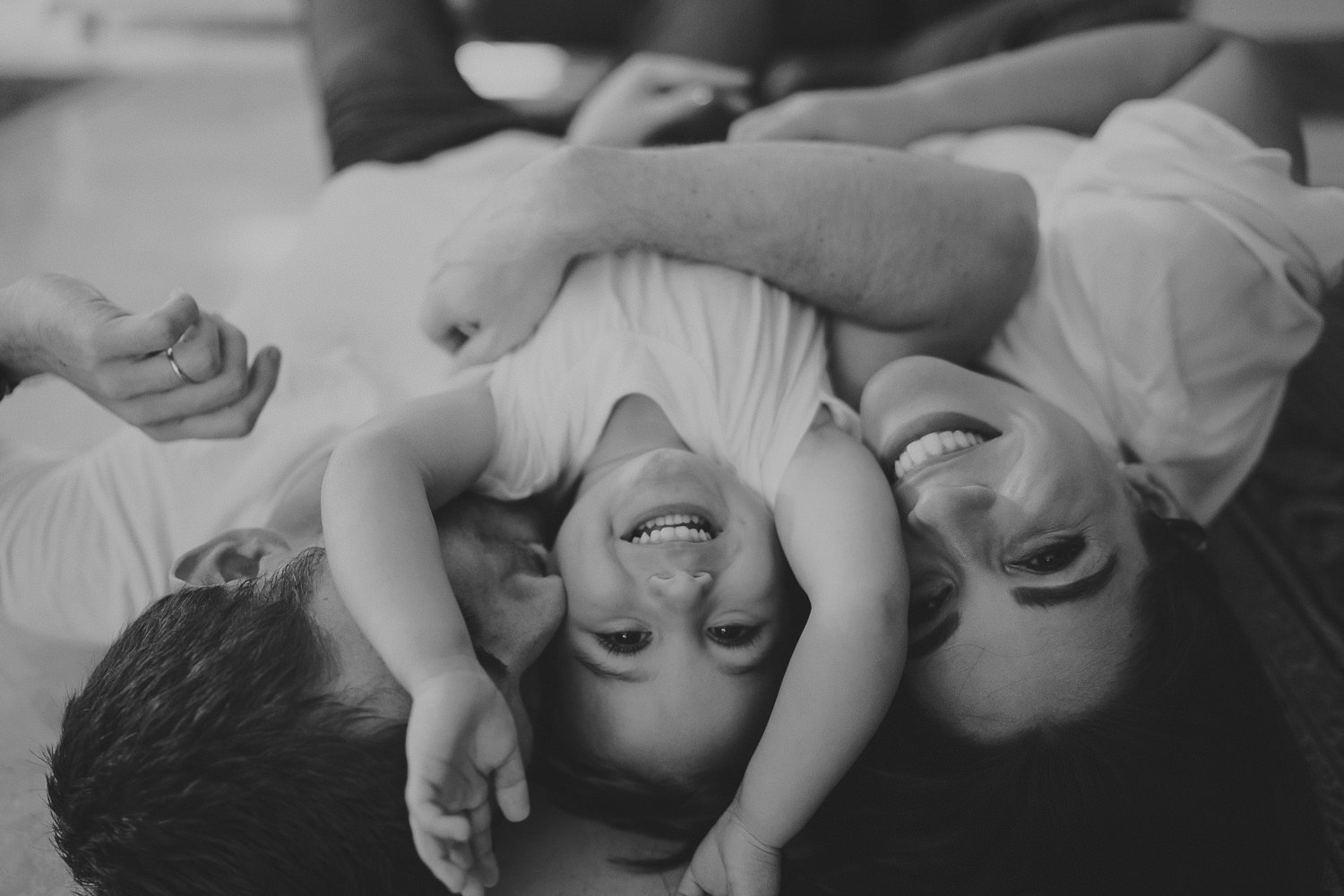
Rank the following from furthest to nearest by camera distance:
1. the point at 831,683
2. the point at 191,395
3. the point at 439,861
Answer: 1. the point at 191,395
2. the point at 831,683
3. the point at 439,861

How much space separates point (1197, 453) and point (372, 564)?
33.3 inches

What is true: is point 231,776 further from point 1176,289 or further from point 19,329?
point 1176,289

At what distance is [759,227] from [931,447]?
25 cm

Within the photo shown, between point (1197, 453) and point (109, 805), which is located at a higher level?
point (109, 805)

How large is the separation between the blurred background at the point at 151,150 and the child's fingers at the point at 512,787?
404 millimetres

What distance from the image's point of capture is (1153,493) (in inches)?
40.1

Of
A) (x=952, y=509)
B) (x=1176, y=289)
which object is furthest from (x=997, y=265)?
(x=952, y=509)

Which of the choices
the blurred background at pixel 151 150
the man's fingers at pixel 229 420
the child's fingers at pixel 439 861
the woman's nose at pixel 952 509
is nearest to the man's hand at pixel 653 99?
the blurred background at pixel 151 150

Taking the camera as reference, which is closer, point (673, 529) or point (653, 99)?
point (673, 529)

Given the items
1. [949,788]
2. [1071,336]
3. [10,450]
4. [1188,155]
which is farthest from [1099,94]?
[10,450]

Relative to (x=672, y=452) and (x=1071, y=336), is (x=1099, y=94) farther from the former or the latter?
(x=672, y=452)

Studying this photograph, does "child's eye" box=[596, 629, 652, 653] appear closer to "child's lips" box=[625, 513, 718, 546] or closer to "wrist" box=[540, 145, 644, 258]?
"child's lips" box=[625, 513, 718, 546]

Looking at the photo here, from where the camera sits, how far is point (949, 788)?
831 millimetres

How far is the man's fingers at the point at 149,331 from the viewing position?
850 mm
